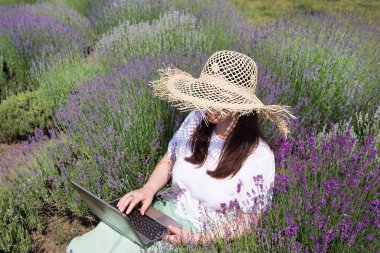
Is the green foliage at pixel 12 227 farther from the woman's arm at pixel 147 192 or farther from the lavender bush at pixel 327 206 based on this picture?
the lavender bush at pixel 327 206

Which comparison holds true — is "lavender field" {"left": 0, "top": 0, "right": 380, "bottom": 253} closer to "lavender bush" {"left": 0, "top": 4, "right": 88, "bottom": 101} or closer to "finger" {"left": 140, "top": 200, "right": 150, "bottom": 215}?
"lavender bush" {"left": 0, "top": 4, "right": 88, "bottom": 101}

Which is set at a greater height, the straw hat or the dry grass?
the straw hat

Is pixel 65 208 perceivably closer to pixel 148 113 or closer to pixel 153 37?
pixel 148 113

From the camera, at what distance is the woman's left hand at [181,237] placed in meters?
2.08

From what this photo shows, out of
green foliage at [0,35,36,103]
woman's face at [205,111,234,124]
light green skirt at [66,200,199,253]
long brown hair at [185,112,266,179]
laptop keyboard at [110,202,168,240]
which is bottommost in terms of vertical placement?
green foliage at [0,35,36,103]

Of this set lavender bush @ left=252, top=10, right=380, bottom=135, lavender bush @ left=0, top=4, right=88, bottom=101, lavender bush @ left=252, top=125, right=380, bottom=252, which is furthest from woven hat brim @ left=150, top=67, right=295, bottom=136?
lavender bush @ left=0, top=4, right=88, bottom=101

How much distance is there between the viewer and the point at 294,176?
241 centimetres

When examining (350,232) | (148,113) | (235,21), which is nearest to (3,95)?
(148,113)

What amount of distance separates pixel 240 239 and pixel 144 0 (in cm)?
528

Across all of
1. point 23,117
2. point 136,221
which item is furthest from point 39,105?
point 136,221

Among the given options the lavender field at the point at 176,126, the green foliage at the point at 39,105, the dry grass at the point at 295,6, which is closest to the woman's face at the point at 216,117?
the lavender field at the point at 176,126

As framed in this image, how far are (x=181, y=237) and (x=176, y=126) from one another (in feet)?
4.26

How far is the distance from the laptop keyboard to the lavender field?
35 centimetres

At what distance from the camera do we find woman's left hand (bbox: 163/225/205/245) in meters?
2.08
